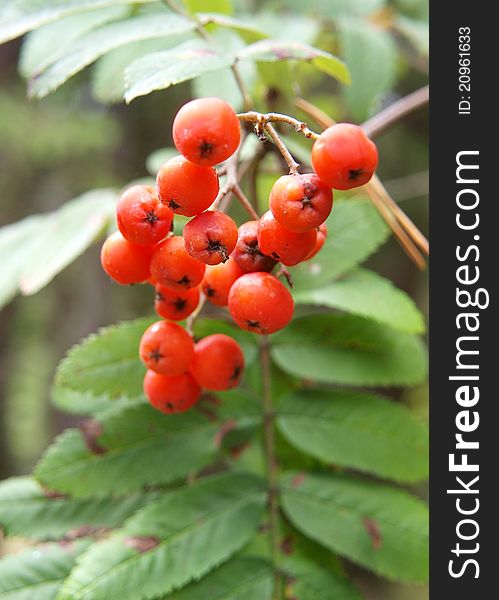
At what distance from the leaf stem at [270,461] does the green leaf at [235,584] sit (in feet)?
0.06

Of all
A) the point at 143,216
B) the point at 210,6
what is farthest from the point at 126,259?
the point at 210,6

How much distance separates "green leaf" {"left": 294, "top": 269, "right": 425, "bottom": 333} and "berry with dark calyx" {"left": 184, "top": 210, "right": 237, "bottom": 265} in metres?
0.37

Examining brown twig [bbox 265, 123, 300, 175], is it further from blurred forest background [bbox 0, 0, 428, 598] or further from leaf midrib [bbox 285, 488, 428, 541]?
blurred forest background [bbox 0, 0, 428, 598]

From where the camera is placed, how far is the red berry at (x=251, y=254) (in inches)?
29.9

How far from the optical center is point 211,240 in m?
0.71

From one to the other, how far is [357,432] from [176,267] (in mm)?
466

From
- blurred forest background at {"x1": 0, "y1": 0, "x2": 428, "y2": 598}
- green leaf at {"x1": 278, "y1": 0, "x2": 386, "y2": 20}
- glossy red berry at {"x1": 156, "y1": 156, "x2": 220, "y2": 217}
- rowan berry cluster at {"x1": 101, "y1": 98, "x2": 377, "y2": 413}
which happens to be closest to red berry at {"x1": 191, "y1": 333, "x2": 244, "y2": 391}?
rowan berry cluster at {"x1": 101, "y1": 98, "x2": 377, "y2": 413}

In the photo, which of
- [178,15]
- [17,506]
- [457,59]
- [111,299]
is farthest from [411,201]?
[17,506]

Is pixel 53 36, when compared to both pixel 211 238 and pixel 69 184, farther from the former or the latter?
pixel 69 184

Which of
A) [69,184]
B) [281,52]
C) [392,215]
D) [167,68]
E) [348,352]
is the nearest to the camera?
[167,68]

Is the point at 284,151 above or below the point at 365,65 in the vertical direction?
below

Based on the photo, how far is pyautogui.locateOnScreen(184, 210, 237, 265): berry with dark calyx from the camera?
2.31 feet

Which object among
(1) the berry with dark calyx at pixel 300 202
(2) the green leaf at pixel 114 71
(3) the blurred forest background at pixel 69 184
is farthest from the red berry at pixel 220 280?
(3) the blurred forest background at pixel 69 184

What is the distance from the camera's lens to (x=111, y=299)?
143 inches
